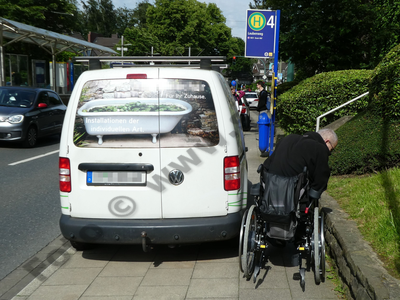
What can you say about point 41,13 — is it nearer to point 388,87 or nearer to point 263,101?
point 263,101

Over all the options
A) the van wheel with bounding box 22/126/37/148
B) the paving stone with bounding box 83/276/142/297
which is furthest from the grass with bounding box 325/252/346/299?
the van wheel with bounding box 22/126/37/148

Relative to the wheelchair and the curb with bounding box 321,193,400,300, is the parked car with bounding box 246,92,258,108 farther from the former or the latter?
the wheelchair

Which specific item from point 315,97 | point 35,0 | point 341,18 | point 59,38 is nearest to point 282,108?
point 315,97

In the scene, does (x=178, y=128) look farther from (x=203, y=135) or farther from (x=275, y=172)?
(x=275, y=172)

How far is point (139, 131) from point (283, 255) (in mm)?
2069

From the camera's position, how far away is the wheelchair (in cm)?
415

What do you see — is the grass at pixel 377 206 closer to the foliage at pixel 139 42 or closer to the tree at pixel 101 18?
the foliage at pixel 139 42

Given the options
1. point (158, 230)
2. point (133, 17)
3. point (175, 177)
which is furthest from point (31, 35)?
point (133, 17)

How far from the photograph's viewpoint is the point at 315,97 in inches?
441

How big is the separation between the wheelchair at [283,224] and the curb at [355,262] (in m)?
0.22

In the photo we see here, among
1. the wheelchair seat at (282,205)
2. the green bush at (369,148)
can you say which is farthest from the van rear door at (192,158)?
the green bush at (369,148)

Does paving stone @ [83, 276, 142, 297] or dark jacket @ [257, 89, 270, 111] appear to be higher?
dark jacket @ [257, 89, 270, 111]

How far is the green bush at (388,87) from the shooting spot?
6.97 m

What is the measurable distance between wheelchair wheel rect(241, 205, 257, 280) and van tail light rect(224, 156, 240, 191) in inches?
12.1
